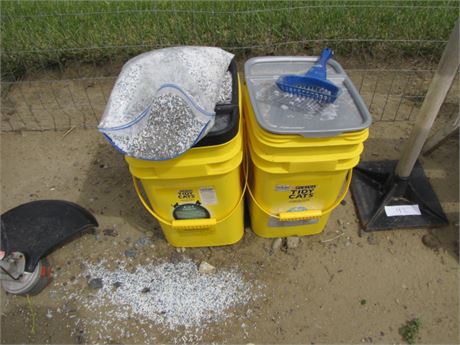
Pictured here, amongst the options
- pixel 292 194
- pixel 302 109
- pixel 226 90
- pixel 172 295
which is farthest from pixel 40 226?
pixel 302 109

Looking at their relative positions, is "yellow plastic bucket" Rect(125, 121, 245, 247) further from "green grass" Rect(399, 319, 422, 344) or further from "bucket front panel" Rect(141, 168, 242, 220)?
"green grass" Rect(399, 319, 422, 344)

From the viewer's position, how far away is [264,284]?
2.01 meters

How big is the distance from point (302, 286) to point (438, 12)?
325 cm

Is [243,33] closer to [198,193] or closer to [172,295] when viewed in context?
[198,193]

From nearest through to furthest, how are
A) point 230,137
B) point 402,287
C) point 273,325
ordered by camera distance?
point 230,137 → point 273,325 → point 402,287

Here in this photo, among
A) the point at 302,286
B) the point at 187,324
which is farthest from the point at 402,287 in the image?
the point at 187,324

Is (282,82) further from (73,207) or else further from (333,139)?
(73,207)

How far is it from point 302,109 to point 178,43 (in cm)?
227

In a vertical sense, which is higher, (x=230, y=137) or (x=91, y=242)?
(x=230, y=137)

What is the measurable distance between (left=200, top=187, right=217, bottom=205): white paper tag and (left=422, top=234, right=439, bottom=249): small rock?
56.5 inches

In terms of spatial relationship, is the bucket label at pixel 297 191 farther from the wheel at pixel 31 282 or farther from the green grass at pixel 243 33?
the green grass at pixel 243 33

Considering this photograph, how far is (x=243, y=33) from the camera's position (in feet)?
11.4

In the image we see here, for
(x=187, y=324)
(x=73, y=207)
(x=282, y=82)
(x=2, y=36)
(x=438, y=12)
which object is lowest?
(x=187, y=324)

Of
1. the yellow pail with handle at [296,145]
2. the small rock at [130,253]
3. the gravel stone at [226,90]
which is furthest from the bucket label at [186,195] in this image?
the small rock at [130,253]
